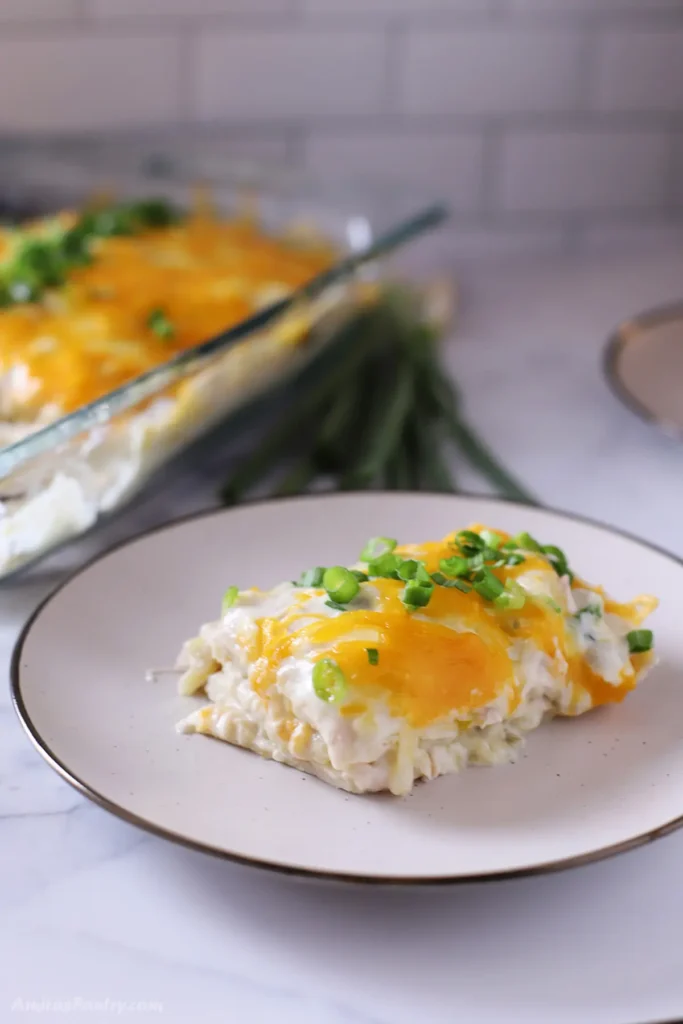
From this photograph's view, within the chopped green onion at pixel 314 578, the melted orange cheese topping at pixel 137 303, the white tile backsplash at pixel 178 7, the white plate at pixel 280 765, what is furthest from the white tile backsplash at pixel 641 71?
the chopped green onion at pixel 314 578

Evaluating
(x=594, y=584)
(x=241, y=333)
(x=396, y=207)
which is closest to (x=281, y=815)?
(x=594, y=584)

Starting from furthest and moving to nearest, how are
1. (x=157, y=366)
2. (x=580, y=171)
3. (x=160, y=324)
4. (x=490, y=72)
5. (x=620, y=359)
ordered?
(x=580, y=171) → (x=490, y=72) → (x=620, y=359) → (x=160, y=324) → (x=157, y=366)

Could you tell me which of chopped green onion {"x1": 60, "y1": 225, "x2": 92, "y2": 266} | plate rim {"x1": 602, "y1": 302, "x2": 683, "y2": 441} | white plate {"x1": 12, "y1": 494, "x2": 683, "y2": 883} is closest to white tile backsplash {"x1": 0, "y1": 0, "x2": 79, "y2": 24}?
chopped green onion {"x1": 60, "y1": 225, "x2": 92, "y2": 266}

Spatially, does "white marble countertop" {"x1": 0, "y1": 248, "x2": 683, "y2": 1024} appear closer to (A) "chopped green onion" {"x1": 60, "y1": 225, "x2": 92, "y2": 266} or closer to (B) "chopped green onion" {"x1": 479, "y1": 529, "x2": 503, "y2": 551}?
(B) "chopped green onion" {"x1": 479, "y1": 529, "x2": 503, "y2": 551}

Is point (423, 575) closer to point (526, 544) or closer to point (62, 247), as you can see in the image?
point (526, 544)

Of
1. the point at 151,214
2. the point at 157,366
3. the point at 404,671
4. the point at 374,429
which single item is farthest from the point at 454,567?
the point at 151,214

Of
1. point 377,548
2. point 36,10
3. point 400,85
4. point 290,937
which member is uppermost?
point 36,10
